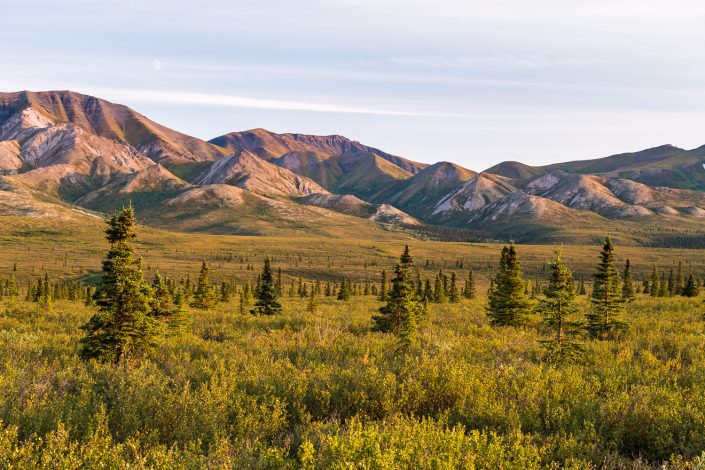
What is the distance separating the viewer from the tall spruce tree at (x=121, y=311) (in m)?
12.1

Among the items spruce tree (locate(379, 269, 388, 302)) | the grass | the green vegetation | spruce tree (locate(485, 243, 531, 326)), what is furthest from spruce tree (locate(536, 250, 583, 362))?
spruce tree (locate(379, 269, 388, 302))

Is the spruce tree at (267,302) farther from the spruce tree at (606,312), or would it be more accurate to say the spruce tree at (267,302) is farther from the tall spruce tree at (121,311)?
the spruce tree at (606,312)

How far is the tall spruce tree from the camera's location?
12.1 metres

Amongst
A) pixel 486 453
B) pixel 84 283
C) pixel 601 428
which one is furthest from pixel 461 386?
pixel 84 283

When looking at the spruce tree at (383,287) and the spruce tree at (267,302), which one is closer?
the spruce tree at (267,302)

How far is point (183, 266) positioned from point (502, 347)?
13190cm

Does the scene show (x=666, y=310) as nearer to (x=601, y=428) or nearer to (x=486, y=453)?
(x=601, y=428)

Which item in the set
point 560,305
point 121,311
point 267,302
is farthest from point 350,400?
point 267,302

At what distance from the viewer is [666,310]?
25984 mm

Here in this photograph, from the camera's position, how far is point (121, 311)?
12.8 metres

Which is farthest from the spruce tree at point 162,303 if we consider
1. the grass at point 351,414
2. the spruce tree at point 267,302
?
the spruce tree at point 267,302

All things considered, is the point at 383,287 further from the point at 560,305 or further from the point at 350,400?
the point at 350,400

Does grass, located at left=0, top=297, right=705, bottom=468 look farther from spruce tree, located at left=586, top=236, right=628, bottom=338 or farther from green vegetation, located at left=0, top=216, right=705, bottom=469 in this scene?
spruce tree, located at left=586, top=236, right=628, bottom=338

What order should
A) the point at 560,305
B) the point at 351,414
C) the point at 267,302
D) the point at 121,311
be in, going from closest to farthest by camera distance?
the point at 351,414 < the point at 121,311 < the point at 560,305 < the point at 267,302
